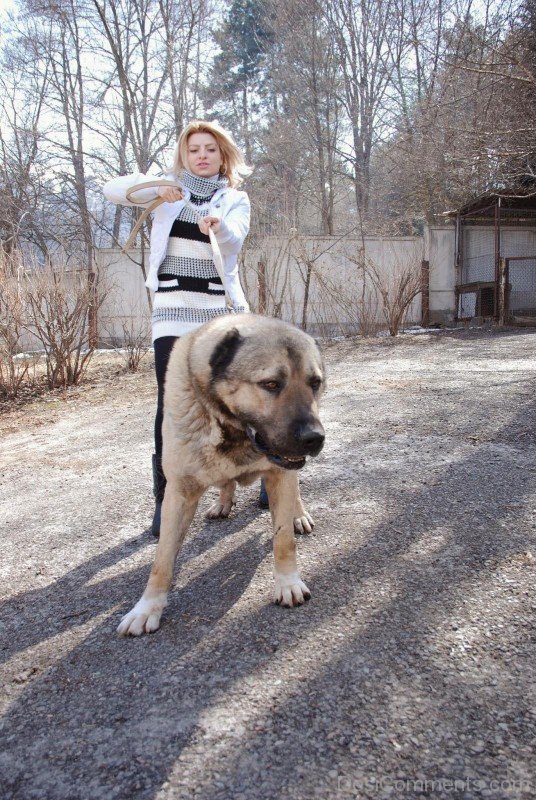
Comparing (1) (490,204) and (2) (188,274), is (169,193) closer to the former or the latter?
(2) (188,274)

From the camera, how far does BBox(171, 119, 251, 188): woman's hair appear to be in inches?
117

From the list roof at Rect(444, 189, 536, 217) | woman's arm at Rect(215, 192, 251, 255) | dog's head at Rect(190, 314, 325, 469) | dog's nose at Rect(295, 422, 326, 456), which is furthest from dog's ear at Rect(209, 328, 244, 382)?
roof at Rect(444, 189, 536, 217)

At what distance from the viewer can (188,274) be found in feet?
9.63

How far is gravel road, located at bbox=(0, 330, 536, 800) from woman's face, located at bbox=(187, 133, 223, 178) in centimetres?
194

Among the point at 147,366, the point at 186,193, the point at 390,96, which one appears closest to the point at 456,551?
the point at 186,193

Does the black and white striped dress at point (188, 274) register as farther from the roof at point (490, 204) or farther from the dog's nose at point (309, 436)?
the roof at point (490, 204)

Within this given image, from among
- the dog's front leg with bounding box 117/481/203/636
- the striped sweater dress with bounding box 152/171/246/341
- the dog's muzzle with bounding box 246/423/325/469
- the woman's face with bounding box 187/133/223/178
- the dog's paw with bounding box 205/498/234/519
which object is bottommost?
the dog's paw with bounding box 205/498/234/519

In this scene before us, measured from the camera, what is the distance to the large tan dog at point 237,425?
85.7 inches

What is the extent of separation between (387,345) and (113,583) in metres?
9.03

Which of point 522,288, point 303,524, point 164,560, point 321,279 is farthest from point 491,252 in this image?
point 164,560

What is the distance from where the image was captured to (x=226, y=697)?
1768mm

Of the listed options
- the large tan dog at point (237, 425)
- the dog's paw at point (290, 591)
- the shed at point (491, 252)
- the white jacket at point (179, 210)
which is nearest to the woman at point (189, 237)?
the white jacket at point (179, 210)

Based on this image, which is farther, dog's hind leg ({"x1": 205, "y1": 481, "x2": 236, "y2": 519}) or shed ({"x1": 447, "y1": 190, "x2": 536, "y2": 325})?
shed ({"x1": 447, "y1": 190, "x2": 536, "y2": 325})

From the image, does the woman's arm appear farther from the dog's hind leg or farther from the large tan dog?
the dog's hind leg
